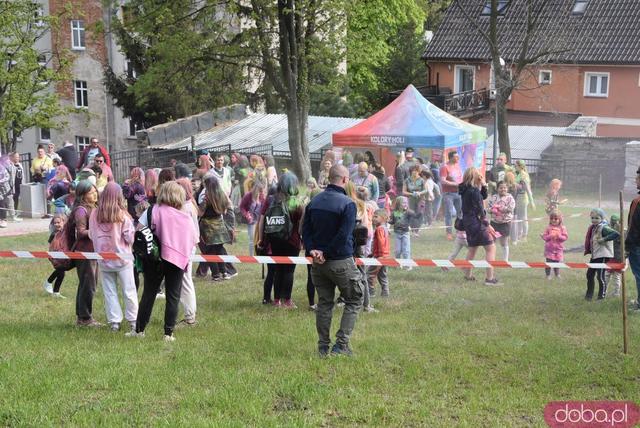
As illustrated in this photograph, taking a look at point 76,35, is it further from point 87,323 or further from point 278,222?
point 87,323

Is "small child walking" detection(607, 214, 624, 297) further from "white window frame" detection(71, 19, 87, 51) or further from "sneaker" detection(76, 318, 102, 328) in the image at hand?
"white window frame" detection(71, 19, 87, 51)

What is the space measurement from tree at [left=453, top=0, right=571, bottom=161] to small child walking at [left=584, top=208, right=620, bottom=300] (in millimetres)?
18203

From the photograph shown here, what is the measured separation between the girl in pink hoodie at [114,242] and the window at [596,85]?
3441 cm

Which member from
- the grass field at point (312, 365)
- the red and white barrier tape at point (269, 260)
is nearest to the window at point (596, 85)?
the grass field at point (312, 365)

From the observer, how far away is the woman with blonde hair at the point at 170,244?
8.71 meters

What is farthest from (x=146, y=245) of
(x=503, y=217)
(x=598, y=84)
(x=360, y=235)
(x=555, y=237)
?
(x=598, y=84)

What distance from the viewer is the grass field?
686 centimetres

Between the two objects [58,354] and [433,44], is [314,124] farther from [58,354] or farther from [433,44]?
[58,354]

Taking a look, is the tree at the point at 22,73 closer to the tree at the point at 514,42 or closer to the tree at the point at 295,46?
the tree at the point at 295,46

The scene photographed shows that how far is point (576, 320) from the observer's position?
1030 cm

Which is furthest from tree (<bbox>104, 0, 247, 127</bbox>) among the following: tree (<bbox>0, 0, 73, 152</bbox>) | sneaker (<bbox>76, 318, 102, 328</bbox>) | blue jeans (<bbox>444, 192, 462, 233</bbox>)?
sneaker (<bbox>76, 318, 102, 328</bbox>)

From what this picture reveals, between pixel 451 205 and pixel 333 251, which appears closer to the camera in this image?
pixel 333 251

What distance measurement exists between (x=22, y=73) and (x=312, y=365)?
25229 mm

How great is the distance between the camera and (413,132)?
71.1 feet
